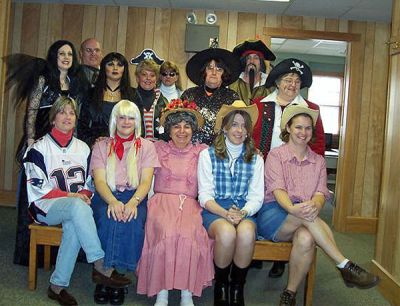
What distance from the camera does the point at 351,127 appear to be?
16.9ft

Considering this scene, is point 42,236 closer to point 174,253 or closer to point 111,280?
point 111,280

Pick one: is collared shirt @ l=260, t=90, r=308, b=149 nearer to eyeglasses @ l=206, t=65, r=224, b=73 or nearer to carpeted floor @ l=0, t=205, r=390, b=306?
eyeglasses @ l=206, t=65, r=224, b=73

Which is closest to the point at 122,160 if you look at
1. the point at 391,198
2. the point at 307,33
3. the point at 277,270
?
the point at 277,270

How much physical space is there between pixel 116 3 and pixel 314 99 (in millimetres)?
6597

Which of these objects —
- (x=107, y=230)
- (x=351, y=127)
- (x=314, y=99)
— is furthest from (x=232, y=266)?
(x=314, y=99)

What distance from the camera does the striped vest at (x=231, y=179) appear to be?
285 cm

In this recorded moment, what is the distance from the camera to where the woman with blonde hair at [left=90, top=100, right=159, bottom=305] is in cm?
262

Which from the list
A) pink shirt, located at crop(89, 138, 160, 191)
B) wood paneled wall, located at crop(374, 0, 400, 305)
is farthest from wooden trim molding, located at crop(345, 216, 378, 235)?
pink shirt, located at crop(89, 138, 160, 191)

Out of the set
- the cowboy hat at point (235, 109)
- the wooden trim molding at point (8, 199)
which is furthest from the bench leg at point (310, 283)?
the wooden trim molding at point (8, 199)

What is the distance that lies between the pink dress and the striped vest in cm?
17

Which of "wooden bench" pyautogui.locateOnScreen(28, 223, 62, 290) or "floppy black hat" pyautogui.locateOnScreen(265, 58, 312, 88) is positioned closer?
"wooden bench" pyautogui.locateOnScreen(28, 223, 62, 290)

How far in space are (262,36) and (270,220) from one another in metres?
2.96

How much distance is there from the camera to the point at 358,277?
2578 mm

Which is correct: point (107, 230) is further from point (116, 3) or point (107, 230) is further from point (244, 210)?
point (116, 3)
